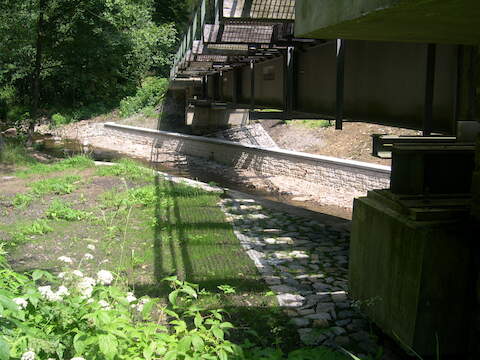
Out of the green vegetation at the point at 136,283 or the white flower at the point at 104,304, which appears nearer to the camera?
the green vegetation at the point at 136,283

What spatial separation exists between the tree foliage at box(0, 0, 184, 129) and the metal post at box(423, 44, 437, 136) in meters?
17.4

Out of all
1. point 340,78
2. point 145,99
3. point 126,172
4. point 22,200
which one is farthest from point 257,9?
point 145,99

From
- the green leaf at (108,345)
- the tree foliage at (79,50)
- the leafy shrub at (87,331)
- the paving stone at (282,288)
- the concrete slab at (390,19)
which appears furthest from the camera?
the tree foliage at (79,50)

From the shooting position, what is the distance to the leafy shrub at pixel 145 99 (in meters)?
32.7

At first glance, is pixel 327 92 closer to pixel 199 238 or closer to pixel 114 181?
pixel 199 238

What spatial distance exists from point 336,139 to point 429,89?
569 inches

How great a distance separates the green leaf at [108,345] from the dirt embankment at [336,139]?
14.6 meters

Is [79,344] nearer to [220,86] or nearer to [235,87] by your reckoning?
[235,87]

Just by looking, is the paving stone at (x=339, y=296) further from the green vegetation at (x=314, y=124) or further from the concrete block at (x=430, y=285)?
the green vegetation at (x=314, y=124)

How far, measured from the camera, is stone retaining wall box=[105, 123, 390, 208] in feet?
47.1

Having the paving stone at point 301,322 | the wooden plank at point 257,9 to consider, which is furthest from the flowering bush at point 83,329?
the wooden plank at point 257,9

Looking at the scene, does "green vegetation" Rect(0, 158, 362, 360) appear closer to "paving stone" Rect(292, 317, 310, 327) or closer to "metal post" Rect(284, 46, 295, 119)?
"paving stone" Rect(292, 317, 310, 327)

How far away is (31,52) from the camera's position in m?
26.1

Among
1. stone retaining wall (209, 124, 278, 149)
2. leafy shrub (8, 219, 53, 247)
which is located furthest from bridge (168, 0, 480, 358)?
stone retaining wall (209, 124, 278, 149)
